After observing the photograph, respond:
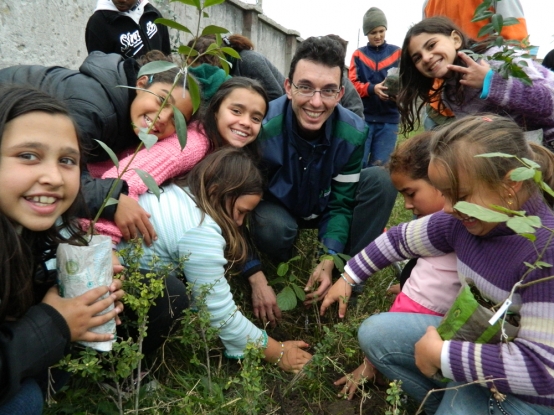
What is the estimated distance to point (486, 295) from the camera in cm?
163

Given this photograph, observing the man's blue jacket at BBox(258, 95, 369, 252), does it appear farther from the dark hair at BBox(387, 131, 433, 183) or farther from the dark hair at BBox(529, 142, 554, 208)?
the dark hair at BBox(529, 142, 554, 208)

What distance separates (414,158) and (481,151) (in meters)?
0.58

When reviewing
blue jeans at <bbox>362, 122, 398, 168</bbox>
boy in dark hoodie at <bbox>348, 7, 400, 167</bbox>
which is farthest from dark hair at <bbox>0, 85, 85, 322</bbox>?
blue jeans at <bbox>362, 122, 398, 168</bbox>

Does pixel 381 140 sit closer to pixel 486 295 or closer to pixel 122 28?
pixel 122 28

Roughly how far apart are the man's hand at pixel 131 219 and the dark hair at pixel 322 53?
119cm

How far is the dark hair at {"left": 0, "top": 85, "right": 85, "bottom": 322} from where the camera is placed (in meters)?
1.38

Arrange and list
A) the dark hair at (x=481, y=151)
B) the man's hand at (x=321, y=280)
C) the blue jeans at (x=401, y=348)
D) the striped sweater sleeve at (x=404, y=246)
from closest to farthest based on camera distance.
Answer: the dark hair at (x=481, y=151) < the blue jeans at (x=401, y=348) < the striped sweater sleeve at (x=404, y=246) < the man's hand at (x=321, y=280)

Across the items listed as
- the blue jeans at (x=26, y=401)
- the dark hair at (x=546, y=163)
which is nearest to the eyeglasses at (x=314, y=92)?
the dark hair at (x=546, y=163)

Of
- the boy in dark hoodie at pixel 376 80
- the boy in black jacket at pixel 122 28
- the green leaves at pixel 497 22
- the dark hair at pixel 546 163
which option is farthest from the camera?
the boy in dark hoodie at pixel 376 80

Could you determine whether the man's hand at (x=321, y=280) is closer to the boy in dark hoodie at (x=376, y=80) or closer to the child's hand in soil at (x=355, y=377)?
the child's hand in soil at (x=355, y=377)

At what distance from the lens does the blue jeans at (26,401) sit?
1.36 meters

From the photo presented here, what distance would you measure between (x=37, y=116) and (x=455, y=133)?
47.8 inches

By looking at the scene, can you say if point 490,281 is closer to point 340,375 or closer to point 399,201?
point 340,375

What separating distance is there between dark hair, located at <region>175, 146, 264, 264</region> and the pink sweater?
82mm
